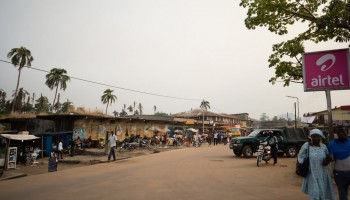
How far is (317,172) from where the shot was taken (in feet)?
18.9

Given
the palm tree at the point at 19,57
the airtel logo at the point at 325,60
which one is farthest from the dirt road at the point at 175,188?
the palm tree at the point at 19,57

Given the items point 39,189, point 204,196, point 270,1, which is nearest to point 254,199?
point 204,196

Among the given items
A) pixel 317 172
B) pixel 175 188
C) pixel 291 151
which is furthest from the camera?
pixel 291 151

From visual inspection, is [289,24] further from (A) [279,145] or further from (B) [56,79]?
(B) [56,79]

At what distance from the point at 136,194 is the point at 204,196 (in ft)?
6.51

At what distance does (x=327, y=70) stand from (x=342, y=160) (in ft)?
Answer: 15.1

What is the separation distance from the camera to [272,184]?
982 cm

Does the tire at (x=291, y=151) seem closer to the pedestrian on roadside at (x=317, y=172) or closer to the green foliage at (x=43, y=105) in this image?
the pedestrian on roadside at (x=317, y=172)

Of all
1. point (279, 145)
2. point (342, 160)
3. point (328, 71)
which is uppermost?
point (328, 71)

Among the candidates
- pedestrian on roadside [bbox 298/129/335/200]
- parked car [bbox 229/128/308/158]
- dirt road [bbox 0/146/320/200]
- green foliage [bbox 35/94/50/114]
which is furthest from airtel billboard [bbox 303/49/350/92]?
green foliage [bbox 35/94/50/114]

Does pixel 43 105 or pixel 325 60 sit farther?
pixel 43 105

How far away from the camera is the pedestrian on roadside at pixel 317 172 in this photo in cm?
569

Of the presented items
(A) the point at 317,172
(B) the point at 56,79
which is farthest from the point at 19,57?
(A) the point at 317,172

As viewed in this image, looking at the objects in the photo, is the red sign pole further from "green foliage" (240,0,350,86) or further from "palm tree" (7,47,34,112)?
"palm tree" (7,47,34,112)
